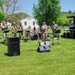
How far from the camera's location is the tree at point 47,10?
160ft

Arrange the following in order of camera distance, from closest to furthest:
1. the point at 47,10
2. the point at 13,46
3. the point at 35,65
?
the point at 35,65
the point at 13,46
the point at 47,10

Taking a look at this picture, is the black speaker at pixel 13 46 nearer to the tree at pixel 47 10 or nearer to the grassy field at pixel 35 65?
the grassy field at pixel 35 65

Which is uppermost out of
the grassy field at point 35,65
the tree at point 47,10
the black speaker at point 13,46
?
the tree at point 47,10

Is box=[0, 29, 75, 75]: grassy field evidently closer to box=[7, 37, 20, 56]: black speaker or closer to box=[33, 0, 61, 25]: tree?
box=[7, 37, 20, 56]: black speaker

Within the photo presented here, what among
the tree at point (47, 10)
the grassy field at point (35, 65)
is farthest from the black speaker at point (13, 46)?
the tree at point (47, 10)

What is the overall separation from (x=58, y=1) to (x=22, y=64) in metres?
37.5

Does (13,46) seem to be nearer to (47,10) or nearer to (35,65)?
(35,65)

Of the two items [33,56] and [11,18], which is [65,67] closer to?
[33,56]

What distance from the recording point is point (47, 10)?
49469 millimetres

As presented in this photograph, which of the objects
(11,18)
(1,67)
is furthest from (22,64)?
(11,18)

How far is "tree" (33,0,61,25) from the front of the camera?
4878 cm

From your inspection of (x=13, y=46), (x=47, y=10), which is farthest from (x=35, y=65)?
(x=47, y=10)

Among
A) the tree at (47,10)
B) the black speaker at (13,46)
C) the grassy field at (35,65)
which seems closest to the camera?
the grassy field at (35,65)

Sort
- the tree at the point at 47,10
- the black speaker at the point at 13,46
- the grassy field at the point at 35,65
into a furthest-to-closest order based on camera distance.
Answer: the tree at the point at 47,10, the black speaker at the point at 13,46, the grassy field at the point at 35,65
